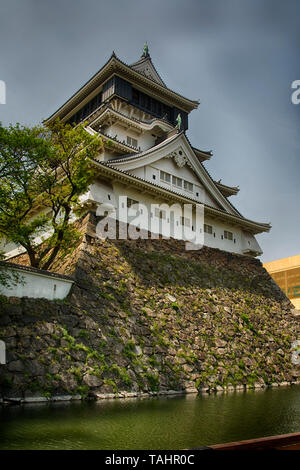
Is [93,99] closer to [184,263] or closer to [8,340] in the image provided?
[184,263]

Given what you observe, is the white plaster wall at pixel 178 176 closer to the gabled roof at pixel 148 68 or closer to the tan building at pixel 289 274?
the gabled roof at pixel 148 68

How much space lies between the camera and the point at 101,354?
43.1 feet

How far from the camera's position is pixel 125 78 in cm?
2670

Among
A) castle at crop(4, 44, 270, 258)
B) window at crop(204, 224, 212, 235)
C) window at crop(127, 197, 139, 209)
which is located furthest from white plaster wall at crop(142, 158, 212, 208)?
window at crop(127, 197, 139, 209)

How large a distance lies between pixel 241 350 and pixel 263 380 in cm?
158

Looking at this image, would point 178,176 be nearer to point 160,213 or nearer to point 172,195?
point 172,195

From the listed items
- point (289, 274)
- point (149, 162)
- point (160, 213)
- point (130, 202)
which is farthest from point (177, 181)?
point (289, 274)

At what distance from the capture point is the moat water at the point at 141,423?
6.91m

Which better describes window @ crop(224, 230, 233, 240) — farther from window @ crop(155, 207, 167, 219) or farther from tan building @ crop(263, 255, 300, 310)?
tan building @ crop(263, 255, 300, 310)

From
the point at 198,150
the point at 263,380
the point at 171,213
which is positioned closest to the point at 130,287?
the point at 171,213

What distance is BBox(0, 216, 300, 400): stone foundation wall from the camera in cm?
1185

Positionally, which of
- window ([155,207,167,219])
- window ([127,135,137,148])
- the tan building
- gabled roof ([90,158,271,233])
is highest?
window ([127,135,137,148])

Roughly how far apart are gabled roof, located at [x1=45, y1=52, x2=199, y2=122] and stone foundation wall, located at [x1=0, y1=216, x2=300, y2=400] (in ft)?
40.5

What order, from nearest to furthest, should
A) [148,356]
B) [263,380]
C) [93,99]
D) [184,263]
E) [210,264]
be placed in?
1. [148,356]
2. [263,380]
3. [184,263]
4. [210,264]
5. [93,99]
